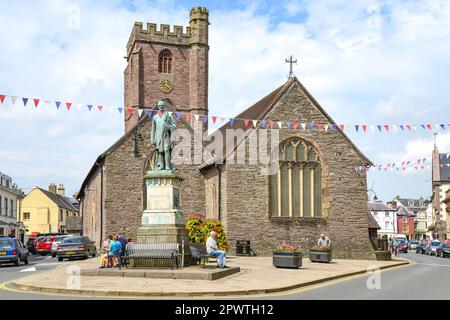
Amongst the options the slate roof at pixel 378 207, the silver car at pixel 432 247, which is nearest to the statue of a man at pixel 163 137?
the silver car at pixel 432 247

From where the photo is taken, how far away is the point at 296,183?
108 feet

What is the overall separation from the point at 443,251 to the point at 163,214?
32.0 meters

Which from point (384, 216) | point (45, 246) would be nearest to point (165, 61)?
point (45, 246)

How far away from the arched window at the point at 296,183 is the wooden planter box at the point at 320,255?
577cm

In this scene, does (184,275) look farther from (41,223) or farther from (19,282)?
(41,223)

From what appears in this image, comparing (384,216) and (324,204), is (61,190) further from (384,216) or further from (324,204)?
(324,204)

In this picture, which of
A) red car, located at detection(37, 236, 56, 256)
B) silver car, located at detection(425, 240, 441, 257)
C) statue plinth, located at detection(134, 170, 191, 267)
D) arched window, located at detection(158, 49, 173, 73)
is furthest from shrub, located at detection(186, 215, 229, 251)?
silver car, located at detection(425, 240, 441, 257)

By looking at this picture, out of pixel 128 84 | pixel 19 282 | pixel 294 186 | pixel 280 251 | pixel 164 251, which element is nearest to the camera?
pixel 19 282

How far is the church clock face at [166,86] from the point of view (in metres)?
47.9

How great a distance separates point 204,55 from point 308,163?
60.6ft
